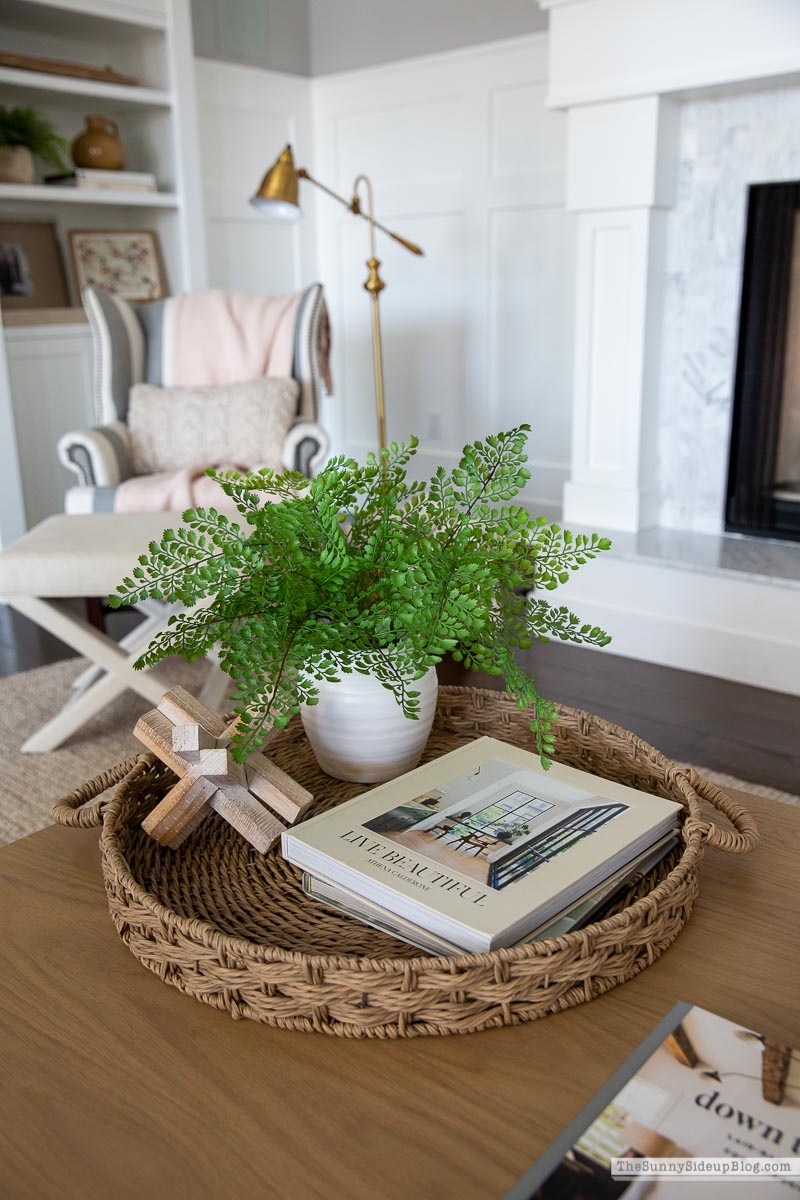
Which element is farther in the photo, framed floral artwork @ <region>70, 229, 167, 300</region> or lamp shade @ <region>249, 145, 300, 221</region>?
framed floral artwork @ <region>70, 229, 167, 300</region>

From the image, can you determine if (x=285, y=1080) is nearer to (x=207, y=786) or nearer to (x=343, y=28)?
(x=207, y=786)

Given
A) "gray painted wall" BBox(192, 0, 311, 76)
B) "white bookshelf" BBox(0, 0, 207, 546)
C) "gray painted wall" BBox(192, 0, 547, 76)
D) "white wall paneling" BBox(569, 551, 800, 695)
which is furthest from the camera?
"gray painted wall" BBox(192, 0, 311, 76)

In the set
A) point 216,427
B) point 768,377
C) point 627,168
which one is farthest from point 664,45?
point 216,427

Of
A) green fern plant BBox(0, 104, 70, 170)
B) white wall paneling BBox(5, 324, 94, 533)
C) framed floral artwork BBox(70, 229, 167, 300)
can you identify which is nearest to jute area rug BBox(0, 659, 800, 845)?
white wall paneling BBox(5, 324, 94, 533)

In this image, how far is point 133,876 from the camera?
0.90m

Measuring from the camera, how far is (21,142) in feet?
11.4

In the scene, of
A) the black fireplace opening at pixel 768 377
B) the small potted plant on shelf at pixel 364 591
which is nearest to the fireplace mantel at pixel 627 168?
the black fireplace opening at pixel 768 377

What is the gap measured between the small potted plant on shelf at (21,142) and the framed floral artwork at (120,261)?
13.3 inches

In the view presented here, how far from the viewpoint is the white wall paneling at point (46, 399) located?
3.51m

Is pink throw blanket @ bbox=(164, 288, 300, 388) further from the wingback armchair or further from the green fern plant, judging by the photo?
the green fern plant

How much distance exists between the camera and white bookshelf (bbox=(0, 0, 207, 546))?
11.3 feet

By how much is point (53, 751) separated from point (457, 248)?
266 cm

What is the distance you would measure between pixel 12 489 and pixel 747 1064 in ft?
10.5

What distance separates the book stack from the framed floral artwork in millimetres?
206
